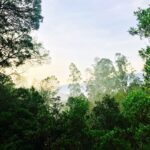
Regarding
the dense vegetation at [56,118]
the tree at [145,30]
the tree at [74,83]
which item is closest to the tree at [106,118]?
the dense vegetation at [56,118]

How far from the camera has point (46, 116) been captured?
29.0 m

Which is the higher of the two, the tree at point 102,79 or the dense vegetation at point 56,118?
the tree at point 102,79

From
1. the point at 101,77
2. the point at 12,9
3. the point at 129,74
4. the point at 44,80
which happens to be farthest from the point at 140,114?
the point at 101,77

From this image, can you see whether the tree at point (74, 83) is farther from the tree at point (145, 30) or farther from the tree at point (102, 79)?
the tree at point (145, 30)

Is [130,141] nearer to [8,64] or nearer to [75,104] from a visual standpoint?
[75,104]

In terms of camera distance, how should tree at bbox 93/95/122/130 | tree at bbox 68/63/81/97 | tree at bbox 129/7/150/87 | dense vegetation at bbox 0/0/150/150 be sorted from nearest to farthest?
tree at bbox 129/7/150/87 < dense vegetation at bbox 0/0/150/150 < tree at bbox 93/95/122/130 < tree at bbox 68/63/81/97

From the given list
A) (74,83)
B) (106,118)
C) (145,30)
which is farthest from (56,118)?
(74,83)

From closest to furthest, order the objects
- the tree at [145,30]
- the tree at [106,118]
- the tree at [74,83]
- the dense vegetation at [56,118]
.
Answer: the tree at [145,30] → the dense vegetation at [56,118] → the tree at [106,118] → the tree at [74,83]

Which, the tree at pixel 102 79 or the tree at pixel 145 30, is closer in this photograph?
the tree at pixel 145 30

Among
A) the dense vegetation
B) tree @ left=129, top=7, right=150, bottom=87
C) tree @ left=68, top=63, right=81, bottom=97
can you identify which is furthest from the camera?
tree @ left=68, top=63, right=81, bottom=97

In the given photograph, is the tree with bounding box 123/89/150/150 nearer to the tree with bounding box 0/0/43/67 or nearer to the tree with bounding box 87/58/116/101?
the tree with bounding box 0/0/43/67

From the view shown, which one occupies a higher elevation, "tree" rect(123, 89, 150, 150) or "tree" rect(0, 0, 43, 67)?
"tree" rect(0, 0, 43, 67)

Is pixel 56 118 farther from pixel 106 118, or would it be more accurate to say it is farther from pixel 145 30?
pixel 145 30

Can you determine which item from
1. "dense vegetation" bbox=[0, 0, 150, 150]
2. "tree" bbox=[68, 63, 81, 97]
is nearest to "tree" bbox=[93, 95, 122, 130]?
"dense vegetation" bbox=[0, 0, 150, 150]
